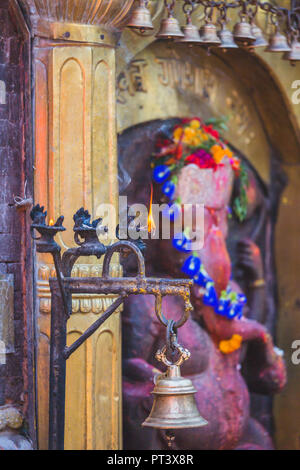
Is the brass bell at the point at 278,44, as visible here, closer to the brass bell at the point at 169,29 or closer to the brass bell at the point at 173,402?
the brass bell at the point at 169,29

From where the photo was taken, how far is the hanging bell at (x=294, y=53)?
6.49 metres

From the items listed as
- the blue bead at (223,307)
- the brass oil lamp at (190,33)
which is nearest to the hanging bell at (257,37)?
the brass oil lamp at (190,33)

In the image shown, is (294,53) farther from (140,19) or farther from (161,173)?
(140,19)

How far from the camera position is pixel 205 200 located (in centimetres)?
638

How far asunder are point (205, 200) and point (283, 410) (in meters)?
1.81

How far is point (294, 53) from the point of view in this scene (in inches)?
256

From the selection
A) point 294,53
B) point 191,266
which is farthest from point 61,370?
point 294,53

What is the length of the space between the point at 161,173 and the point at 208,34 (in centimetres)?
87

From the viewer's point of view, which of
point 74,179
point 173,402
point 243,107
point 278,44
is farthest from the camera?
point 243,107

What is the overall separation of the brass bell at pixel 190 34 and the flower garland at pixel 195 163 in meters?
0.66

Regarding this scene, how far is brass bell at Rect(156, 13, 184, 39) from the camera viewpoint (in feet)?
19.0

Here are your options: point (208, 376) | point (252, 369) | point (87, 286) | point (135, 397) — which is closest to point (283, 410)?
point (252, 369)

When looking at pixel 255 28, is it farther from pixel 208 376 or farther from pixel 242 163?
pixel 208 376

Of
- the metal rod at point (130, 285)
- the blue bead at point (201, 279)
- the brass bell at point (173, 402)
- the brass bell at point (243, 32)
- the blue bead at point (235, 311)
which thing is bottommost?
the brass bell at point (173, 402)
